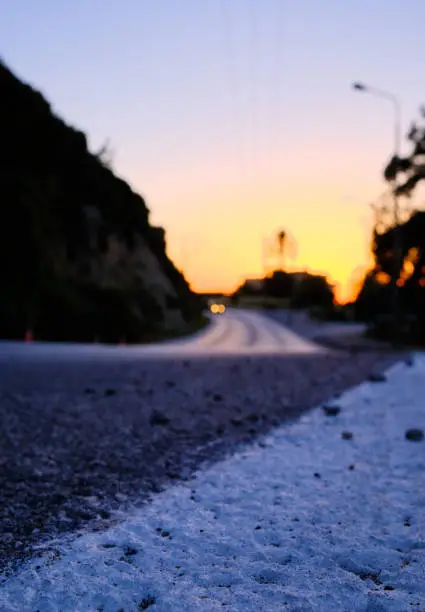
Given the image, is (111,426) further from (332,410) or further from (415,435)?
(415,435)

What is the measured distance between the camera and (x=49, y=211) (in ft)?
94.6

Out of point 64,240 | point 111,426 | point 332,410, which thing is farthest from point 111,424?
point 64,240

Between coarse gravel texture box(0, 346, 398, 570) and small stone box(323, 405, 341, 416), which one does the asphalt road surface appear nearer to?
coarse gravel texture box(0, 346, 398, 570)

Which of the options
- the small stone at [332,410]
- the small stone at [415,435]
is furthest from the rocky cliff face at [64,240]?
the small stone at [415,435]

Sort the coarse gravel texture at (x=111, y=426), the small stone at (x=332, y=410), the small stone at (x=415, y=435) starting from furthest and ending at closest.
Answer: the small stone at (x=332, y=410), the small stone at (x=415, y=435), the coarse gravel texture at (x=111, y=426)

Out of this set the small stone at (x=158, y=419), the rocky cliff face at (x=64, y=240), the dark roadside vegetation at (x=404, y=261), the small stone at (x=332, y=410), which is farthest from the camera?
the dark roadside vegetation at (x=404, y=261)

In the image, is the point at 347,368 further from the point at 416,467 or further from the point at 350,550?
the point at 350,550

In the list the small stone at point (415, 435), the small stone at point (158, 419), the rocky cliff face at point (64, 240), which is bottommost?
the small stone at point (158, 419)

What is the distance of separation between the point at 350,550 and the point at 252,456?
297 centimetres

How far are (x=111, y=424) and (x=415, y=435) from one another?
4.49m

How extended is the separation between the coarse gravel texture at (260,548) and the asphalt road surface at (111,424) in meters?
0.48

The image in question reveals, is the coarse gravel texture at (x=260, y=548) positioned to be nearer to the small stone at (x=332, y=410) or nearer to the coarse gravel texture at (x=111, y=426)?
the coarse gravel texture at (x=111, y=426)

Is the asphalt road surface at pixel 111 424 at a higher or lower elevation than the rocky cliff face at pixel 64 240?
lower

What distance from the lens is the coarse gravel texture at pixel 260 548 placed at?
3.73m
